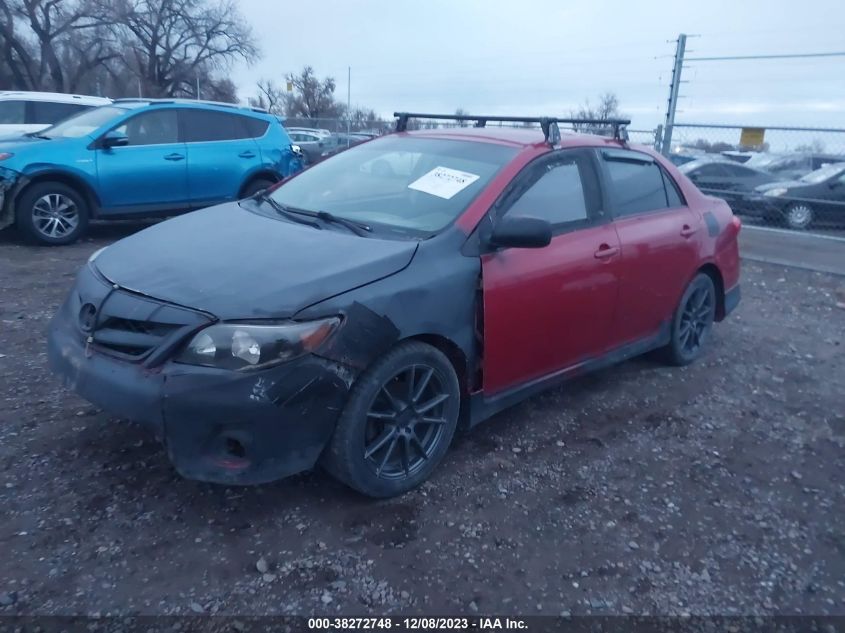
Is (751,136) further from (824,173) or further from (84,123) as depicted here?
(84,123)

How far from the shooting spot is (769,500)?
11.8 feet

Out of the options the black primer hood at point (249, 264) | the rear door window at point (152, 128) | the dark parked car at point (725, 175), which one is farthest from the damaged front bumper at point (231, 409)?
the dark parked car at point (725, 175)

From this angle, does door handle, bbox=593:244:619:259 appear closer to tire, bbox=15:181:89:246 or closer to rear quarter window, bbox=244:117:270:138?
tire, bbox=15:181:89:246

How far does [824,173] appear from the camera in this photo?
13.8 meters

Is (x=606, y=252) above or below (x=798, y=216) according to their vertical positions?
above

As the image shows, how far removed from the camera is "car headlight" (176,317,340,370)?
2.85m

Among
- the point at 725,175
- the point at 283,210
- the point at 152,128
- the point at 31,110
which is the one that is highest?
the point at 31,110

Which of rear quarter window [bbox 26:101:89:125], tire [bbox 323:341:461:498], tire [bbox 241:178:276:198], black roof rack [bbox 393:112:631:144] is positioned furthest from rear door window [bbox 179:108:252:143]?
tire [bbox 323:341:461:498]

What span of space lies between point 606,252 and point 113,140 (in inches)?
242

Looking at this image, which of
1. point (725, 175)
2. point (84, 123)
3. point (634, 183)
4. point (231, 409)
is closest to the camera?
point (231, 409)

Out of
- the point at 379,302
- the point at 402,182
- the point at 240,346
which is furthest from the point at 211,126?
the point at 240,346

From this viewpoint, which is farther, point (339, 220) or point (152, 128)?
point (152, 128)

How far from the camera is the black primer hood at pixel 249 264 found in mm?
2965

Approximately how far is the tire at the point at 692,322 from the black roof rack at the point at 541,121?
1.21 meters
